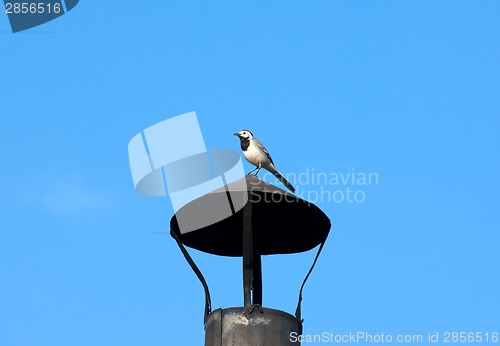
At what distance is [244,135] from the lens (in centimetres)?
988

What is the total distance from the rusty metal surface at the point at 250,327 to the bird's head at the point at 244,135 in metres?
2.99

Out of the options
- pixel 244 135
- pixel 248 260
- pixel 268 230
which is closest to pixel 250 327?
pixel 248 260

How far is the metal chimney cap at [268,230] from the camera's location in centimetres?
799

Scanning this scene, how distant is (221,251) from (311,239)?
843 mm

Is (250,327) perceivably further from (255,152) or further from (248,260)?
(255,152)

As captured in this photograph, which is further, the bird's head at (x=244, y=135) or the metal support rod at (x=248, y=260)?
the bird's head at (x=244, y=135)

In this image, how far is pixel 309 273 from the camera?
7680mm

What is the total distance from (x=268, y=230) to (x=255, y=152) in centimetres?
127

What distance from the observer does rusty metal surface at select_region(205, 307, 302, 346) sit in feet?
23.1

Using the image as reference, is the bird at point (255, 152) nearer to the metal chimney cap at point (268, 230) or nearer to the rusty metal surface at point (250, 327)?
the metal chimney cap at point (268, 230)

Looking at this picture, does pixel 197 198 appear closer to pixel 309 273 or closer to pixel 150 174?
pixel 150 174

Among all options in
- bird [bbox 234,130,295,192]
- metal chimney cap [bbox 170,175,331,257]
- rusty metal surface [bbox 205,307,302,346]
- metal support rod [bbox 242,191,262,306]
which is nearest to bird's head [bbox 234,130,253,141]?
bird [bbox 234,130,295,192]

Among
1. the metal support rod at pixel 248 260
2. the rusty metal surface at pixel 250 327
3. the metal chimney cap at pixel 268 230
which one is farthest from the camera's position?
the metal chimney cap at pixel 268 230

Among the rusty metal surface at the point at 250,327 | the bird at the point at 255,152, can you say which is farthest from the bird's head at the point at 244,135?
the rusty metal surface at the point at 250,327
